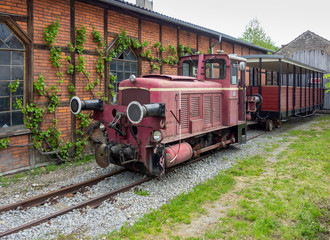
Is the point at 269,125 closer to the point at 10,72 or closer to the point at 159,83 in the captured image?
the point at 159,83

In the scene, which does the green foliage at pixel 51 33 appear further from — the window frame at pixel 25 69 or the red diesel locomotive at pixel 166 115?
the red diesel locomotive at pixel 166 115

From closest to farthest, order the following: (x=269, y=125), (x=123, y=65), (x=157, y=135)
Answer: (x=157, y=135) < (x=123, y=65) < (x=269, y=125)

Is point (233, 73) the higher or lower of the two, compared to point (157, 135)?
higher

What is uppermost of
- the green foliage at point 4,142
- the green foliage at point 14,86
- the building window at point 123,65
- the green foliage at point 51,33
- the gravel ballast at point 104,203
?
the green foliage at point 51,33

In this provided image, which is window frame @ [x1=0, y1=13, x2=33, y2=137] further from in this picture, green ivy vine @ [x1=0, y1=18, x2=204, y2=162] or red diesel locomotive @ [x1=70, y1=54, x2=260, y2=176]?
red diesel locomotive @ [x1=70, y1=54, x2=260, y2=176]

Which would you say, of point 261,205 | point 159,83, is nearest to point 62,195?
point 159,83

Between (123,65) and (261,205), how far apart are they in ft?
21.3

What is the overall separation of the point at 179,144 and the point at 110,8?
516 centimetres

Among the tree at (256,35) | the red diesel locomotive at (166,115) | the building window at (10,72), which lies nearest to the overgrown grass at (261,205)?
the red diesel locomotive at (166,115)

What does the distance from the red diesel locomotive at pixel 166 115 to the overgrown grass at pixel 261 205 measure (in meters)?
1.05

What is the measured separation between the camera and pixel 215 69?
796cm

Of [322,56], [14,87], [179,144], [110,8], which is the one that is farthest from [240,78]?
[322,56]

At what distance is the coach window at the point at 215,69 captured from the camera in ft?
25.8

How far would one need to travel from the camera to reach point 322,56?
74.1ft
